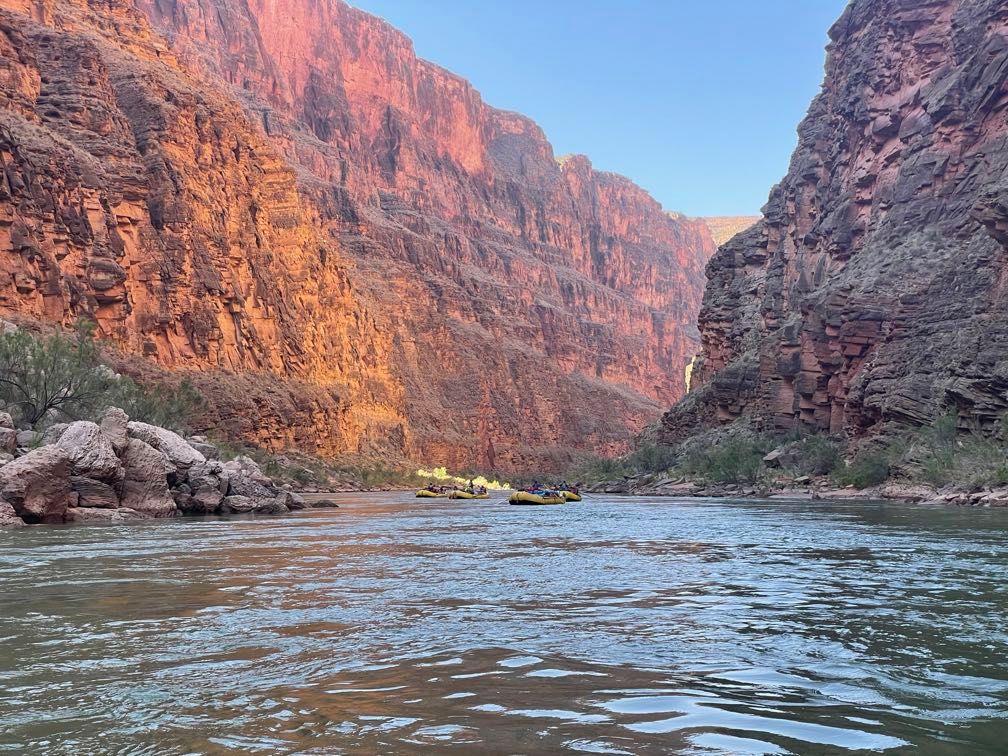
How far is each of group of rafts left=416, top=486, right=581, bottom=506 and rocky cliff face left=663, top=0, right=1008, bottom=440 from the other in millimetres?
18068

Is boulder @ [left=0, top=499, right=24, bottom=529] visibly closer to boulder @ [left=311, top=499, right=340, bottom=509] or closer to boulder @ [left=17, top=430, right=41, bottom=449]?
boulder @ [left=17, top=430, right=41, bottom=449]

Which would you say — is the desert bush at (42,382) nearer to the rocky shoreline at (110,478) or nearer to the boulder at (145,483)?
the rocky shoreline at (110,478)

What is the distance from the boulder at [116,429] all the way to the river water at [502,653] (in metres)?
11.4

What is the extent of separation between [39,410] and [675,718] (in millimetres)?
33609

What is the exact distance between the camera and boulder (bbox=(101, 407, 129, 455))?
27.1 m

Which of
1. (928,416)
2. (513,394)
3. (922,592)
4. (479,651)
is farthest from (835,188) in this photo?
(513,394)

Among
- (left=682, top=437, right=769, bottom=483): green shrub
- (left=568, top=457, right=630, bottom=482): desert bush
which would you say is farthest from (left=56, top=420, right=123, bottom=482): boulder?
(left=568, top=457, right=630, bottom=482): desert bush

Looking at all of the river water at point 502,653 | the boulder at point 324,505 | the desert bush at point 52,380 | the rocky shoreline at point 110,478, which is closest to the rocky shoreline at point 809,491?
the river water at point 502,653

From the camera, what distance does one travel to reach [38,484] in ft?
76.5

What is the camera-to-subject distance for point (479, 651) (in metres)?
7.61

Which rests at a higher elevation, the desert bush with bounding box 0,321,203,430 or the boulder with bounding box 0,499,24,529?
the desert bush with bounding box 0,321,203,430

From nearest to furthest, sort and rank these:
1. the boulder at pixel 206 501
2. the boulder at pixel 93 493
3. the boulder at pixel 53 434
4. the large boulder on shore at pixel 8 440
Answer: the boulder at pixel 93 493 → the large boulder on shore at pixel 8 440 → the boulder at pixel 53 434 → the boulder at pixel 206 501

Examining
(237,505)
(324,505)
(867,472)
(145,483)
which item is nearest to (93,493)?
(145,483)

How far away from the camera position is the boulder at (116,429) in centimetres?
2709
